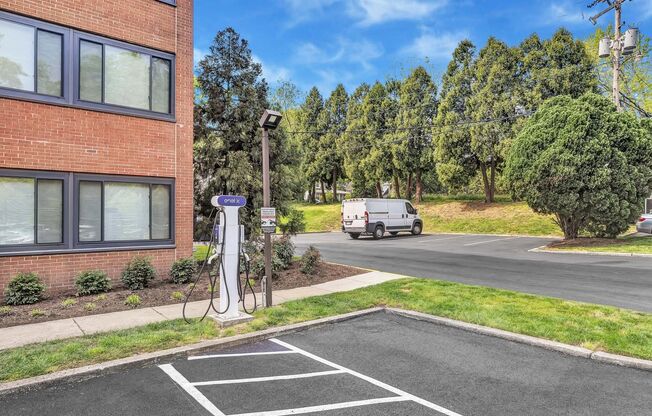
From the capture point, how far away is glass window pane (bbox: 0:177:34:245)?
26.8 ft

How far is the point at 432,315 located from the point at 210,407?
170 inches

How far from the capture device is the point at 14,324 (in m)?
6.60

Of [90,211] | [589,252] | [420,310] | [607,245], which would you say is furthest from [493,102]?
[90,211]

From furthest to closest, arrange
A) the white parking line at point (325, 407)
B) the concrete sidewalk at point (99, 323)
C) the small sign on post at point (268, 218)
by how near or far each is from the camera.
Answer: the small sign on post at point (268, 218)
the concrete sidewalk at point (99, 323)
the white parking line at point (325, 407)

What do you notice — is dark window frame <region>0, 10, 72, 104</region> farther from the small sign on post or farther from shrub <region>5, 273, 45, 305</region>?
the small sign on post

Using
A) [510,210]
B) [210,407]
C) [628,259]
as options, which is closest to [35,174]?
[210,407]

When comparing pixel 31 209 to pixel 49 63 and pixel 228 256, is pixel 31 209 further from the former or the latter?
pixel 228 256

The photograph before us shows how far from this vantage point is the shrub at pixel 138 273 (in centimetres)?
916

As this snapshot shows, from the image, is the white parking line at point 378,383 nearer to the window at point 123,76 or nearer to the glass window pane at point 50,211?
the glass window pane at point 50,211

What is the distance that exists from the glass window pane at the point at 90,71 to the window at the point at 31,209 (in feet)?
6.46

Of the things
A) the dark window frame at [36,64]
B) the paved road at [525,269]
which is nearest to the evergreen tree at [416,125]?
the paved road at [525,269]

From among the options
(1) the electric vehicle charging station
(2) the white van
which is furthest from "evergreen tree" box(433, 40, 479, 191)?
(1) the electric vehicle charging station

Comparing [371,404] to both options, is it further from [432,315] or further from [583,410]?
[432,315]

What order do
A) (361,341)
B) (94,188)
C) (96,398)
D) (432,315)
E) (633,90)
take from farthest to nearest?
(633,90) < (94,188) < (432,315) < (361,341) < (96,398)
